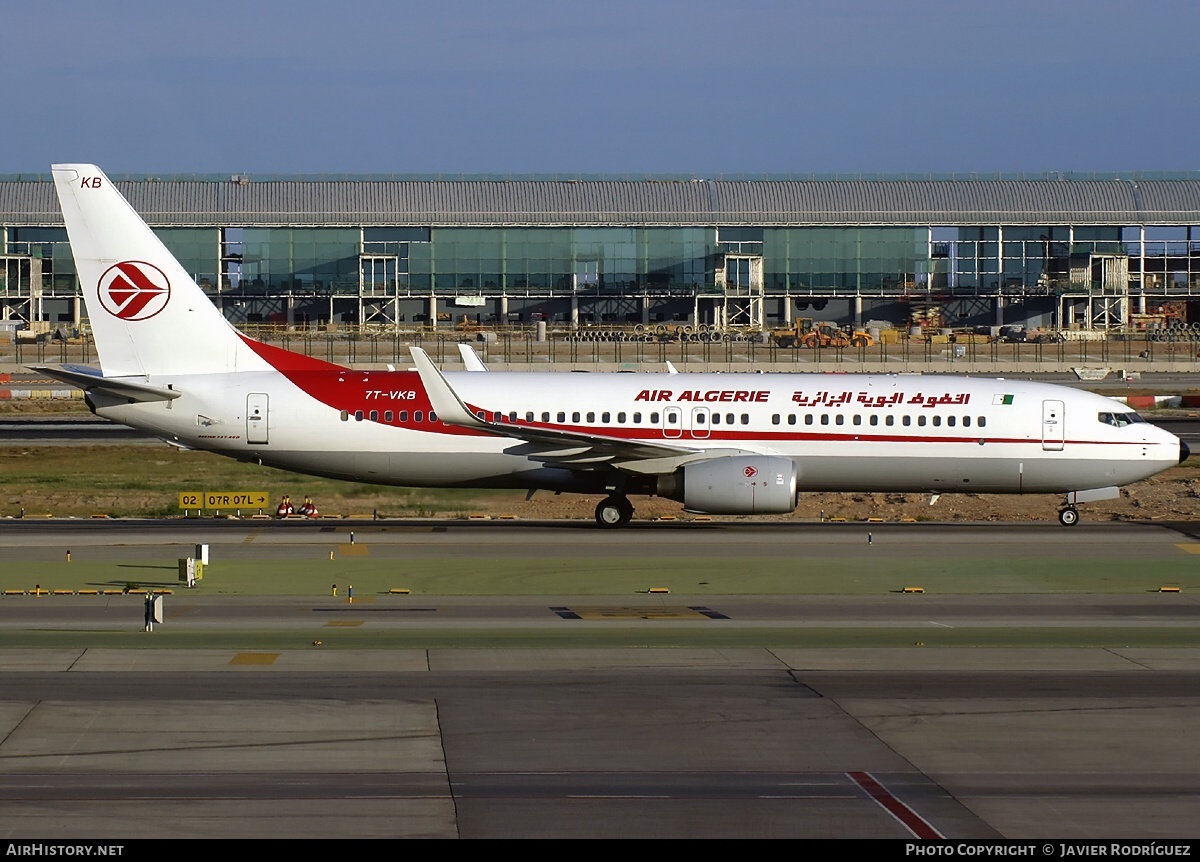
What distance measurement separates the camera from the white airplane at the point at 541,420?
37.8 meters

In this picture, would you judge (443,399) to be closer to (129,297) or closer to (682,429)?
(682,429)

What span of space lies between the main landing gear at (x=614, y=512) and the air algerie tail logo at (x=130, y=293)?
1188 centimetres

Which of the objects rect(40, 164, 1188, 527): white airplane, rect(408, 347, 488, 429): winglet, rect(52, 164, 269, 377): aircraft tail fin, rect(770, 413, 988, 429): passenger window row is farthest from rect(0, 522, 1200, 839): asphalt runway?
rect(52, 164, 269, 377): aircraft tail fin

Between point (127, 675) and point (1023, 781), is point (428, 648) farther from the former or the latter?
point (1023, 781)

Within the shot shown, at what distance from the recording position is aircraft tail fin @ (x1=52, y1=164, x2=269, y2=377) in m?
37.8

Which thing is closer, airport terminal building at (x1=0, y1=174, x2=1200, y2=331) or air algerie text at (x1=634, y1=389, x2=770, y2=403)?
air algerie text at (x1=634, y1=389, x2=770, y2=403)

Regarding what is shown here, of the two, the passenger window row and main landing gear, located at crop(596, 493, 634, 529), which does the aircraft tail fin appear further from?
the passenger window row

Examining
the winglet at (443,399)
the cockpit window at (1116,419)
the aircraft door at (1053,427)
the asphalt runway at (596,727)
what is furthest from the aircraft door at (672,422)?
the cockpit window at (1116,419)

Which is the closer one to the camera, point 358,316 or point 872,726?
point 872,726

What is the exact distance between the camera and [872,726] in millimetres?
18906

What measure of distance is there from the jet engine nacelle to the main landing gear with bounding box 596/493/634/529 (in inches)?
91.6

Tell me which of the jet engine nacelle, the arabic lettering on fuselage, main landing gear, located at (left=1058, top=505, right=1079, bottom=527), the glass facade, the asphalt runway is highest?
Answer: the glass facade

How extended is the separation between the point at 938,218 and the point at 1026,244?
7.80 metres

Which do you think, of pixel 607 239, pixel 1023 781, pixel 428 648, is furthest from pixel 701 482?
pixel 607 239
